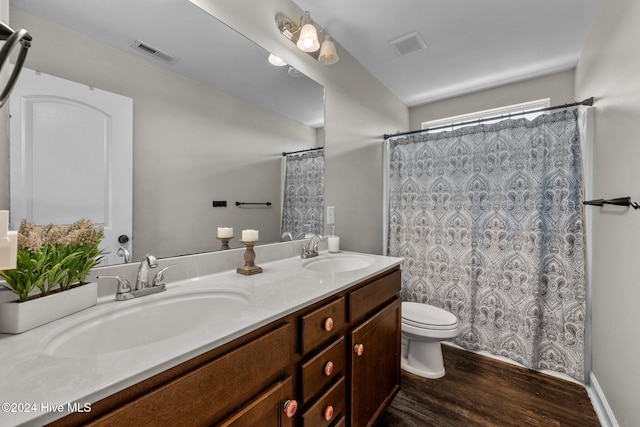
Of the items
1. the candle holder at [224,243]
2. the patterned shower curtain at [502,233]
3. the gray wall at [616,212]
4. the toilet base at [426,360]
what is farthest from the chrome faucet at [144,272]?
the patterned shower curtain at [502,233]

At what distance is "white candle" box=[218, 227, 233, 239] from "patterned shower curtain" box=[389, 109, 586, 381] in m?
1.72

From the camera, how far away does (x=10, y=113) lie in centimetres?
77

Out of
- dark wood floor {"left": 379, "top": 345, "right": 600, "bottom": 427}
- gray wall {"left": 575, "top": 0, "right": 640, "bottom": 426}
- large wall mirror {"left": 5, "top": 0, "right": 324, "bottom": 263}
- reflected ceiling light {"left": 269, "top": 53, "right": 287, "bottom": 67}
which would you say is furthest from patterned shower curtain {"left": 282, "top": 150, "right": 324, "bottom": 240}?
gray wall {"left": 575, "top": 0, "right": 640, "bottom": 426}

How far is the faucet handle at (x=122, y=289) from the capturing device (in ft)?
2.94

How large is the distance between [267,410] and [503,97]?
3.24 m

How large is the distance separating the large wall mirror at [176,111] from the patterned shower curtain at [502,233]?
1411 mm

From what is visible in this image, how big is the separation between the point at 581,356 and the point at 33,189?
3.04 meters

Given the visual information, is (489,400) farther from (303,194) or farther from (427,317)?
(303,194)

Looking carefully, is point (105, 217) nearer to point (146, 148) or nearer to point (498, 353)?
point (146, 148)

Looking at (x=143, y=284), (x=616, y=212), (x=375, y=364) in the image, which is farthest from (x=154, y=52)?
(x=616, y=212)

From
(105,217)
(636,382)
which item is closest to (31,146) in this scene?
(105,217)

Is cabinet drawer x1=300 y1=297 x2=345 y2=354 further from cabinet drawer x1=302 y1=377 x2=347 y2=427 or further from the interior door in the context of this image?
the interior door

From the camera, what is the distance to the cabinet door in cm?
120

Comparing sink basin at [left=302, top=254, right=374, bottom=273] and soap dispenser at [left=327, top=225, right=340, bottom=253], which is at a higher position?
soap dispenser at [left=327, top=225, right=340, bottom=253]
